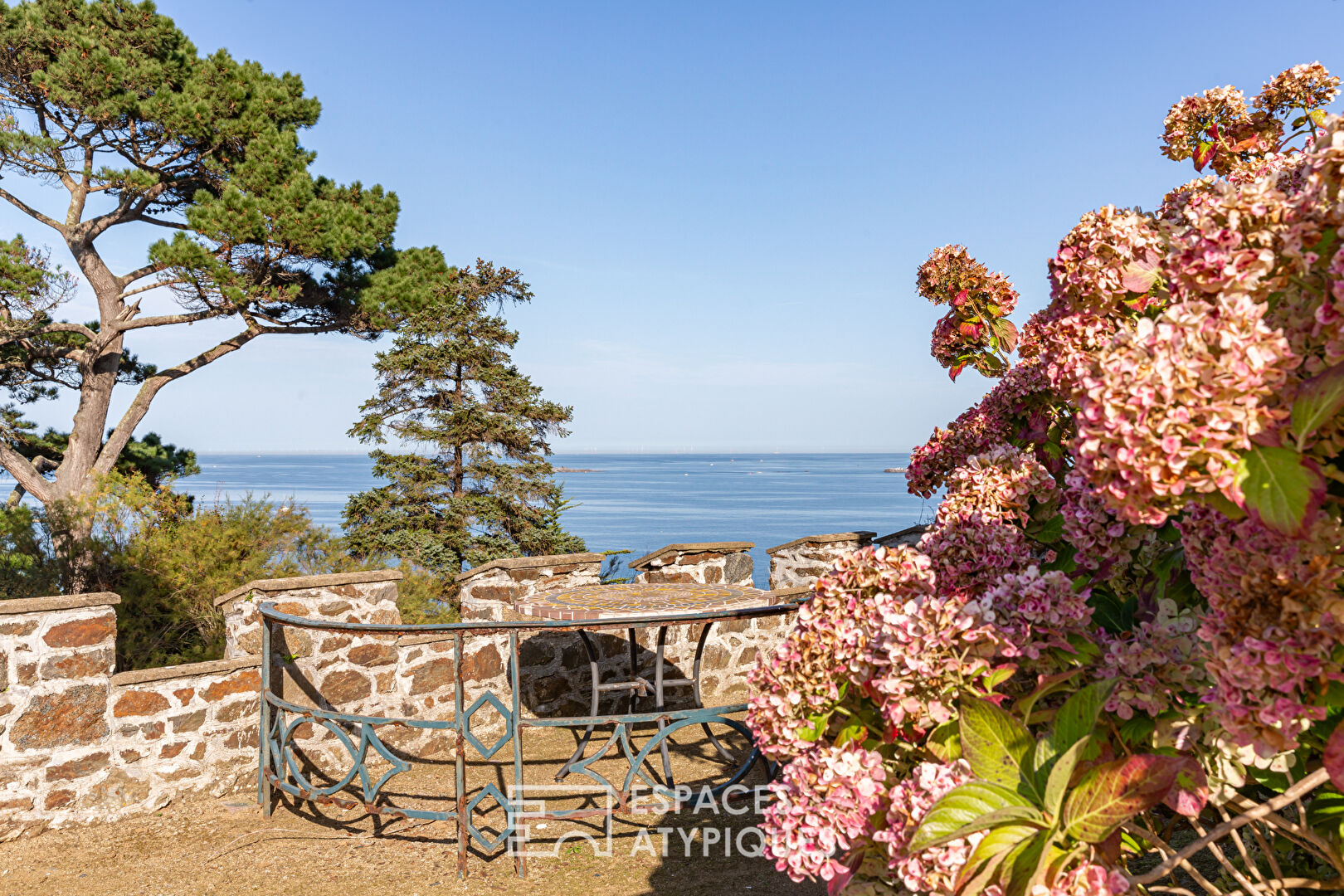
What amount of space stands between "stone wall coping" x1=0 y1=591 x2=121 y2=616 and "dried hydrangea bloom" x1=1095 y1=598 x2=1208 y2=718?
4.18m

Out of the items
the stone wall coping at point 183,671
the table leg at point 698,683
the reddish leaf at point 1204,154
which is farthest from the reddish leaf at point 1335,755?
the stone wall coping at point 183,671

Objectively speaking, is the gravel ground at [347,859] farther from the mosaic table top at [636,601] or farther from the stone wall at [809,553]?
the stone wall at [809,553]

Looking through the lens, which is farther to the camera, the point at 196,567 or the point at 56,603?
the point at 196,567

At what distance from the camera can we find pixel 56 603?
395cm

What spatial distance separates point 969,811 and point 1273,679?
414 mm

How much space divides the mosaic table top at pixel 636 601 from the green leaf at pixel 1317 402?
9.99ft

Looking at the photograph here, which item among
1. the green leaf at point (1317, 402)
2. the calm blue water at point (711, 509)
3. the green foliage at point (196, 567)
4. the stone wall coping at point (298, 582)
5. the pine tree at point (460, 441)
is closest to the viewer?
the green leaf at point (1317, 402)

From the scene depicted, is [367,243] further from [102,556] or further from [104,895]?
[104,895]

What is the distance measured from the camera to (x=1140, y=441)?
0.91m

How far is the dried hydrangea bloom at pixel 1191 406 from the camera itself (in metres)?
0.90

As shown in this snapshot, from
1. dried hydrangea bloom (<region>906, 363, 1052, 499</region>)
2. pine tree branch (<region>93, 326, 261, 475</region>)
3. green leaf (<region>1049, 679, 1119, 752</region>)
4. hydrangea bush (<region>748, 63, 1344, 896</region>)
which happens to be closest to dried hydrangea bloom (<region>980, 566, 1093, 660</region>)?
hydrangea bush (<region>748, 63, 1344, 896</region>)

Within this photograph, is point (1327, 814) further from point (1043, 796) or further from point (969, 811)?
point (969, 811)

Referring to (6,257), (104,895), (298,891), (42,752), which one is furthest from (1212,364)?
(6,257)

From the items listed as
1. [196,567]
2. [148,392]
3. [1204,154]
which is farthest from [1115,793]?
[148,392]
